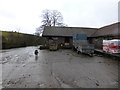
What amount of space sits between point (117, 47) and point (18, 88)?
1050 centimetres

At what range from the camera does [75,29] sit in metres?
25.3

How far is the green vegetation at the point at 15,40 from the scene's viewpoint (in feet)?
72.2

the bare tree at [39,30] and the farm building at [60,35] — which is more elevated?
the bare tree at [39,30]

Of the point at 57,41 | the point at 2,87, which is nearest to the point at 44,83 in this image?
the point at 2,87

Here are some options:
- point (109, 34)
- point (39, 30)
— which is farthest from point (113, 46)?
point (39, 30)

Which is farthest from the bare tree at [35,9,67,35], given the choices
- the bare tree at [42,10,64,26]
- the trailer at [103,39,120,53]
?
the trailer at [103,39,120,53]

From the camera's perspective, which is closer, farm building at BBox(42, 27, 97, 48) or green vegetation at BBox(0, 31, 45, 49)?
farm building at BBox(42, 27, 97, 48)

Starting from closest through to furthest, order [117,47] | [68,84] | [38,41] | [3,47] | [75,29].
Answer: [68,84] → [117,47] → [3,47] → [75,29] → [38,41]

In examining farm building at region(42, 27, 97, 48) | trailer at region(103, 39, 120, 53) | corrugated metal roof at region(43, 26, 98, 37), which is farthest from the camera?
corrugated metal roof at region(43, 26, 98, 37)

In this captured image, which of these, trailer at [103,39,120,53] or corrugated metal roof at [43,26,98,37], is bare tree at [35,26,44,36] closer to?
corrugated metal roof at [43,26,98,37]

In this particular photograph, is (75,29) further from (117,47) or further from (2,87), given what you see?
(2,87)

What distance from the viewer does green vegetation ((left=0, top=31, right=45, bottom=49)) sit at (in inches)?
867

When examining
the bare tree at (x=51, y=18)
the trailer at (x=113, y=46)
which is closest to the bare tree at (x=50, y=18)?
the bare tree at (x=51, y=18)

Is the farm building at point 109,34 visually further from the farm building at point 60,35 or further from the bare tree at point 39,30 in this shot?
the bare tree at point 39,30
